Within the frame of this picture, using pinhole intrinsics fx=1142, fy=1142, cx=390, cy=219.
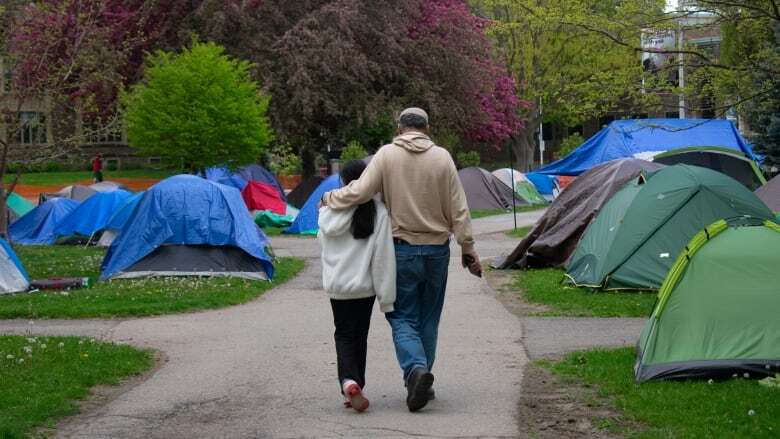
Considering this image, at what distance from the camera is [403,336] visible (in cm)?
777

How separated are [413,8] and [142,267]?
64.9 ft

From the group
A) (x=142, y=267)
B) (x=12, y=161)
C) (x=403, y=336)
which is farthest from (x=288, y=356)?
(x=12, y=161)

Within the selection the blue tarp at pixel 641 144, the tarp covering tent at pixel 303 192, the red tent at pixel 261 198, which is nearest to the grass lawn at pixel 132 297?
the blue tarp at pixel 641 144

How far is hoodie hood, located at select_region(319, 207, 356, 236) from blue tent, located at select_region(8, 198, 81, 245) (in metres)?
19.2

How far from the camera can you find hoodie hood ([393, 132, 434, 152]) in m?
7.92

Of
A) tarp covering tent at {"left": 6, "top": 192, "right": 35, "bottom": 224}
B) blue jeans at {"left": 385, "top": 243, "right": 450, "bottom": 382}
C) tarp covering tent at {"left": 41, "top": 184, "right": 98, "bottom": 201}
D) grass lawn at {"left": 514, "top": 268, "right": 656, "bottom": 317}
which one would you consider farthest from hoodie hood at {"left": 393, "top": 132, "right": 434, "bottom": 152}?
tarp covering tent at {"left": 6, "top": 192, "right": 35, "bottom": 224}

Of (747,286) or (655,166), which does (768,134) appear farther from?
(747,286)

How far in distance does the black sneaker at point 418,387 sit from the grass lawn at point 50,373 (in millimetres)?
2427

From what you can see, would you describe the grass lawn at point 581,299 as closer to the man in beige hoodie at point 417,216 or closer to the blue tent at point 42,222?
the man in beige hoodie at point 417,216

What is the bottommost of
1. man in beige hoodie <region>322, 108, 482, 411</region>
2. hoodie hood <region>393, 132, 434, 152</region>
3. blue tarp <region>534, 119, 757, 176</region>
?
blue tarp <region>534, 119, 757, 176</region>

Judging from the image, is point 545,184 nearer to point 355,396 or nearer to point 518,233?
point 518,233

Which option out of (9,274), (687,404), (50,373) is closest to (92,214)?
(9,274)

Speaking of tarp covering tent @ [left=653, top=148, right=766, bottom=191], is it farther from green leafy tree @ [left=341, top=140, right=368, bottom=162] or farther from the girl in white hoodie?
the girl in white hoodie

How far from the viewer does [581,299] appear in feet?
46.3
